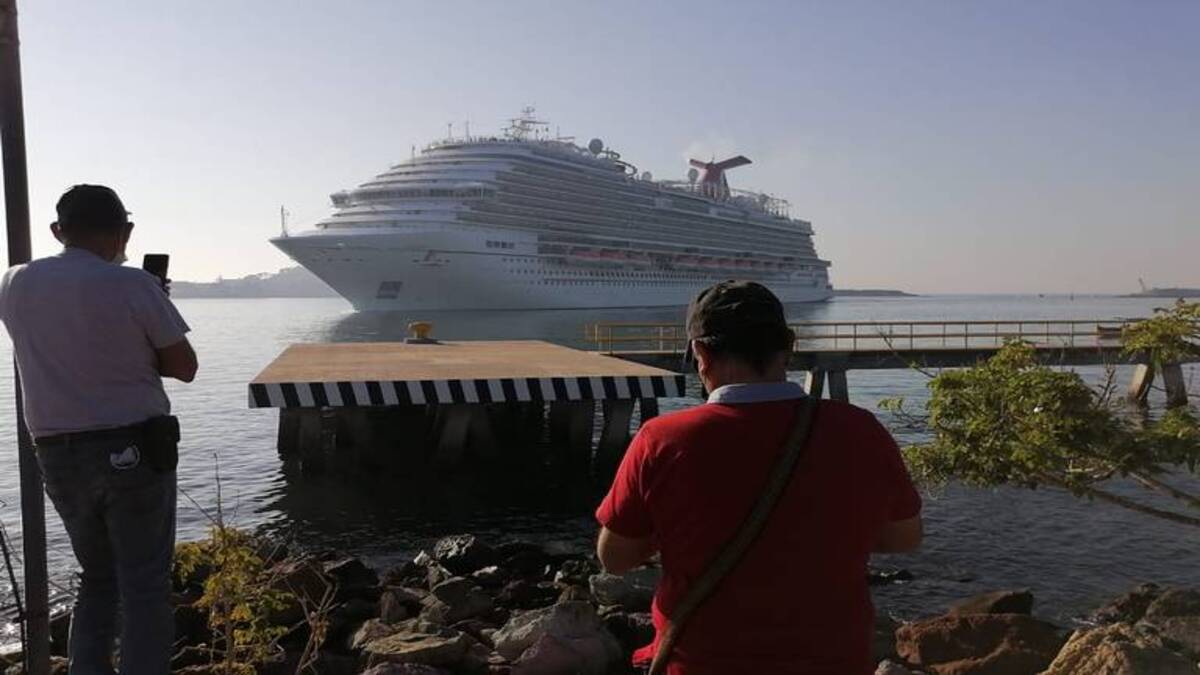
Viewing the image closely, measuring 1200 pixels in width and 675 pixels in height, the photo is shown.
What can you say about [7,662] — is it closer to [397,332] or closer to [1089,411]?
[1089,411]

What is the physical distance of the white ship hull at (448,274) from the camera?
6544 cm

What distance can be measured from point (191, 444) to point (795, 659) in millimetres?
18936

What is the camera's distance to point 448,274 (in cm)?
6756

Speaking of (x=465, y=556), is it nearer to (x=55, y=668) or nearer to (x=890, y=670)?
(x=55, y=668)

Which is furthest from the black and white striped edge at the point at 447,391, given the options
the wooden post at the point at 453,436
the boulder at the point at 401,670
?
the boulder at the point at 401,670

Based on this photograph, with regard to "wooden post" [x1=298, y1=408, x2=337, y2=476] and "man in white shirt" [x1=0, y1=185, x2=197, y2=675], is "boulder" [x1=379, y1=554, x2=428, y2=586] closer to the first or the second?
"man in white shirt" [x1=0, y1=185, x2=197, y2=675]

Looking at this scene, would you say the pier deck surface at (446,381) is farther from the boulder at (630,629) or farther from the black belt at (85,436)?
the black belt at (85,436)

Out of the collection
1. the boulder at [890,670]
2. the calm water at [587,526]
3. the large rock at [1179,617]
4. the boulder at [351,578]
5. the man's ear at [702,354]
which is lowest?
the calm water at [587,526]

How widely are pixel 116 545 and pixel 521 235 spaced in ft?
229

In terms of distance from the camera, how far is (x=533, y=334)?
48.3m

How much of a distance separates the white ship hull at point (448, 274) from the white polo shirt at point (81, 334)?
63.2 meters

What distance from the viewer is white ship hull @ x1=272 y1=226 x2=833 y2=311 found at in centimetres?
6544

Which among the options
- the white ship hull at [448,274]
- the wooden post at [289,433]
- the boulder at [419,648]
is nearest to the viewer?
the boulder at [419,648]

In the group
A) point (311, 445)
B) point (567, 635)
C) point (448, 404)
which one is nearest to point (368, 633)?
point (567, 635)
